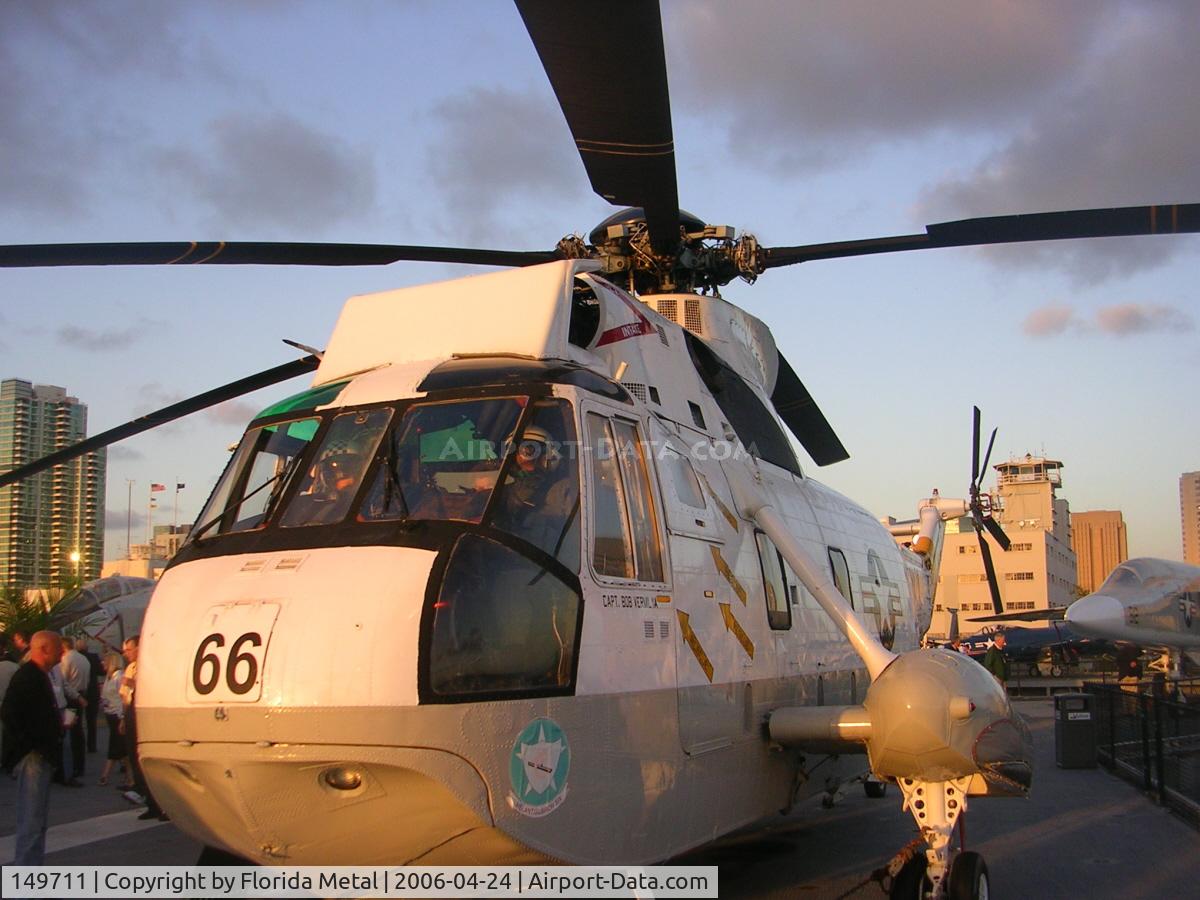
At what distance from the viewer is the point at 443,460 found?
17.6 ft

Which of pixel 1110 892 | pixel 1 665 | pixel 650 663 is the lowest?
pixel 1110 892

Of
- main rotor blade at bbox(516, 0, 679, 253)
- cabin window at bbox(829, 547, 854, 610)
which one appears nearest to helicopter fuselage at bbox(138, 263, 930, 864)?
main rotor blade at bbox(516, 0, 679, 253)

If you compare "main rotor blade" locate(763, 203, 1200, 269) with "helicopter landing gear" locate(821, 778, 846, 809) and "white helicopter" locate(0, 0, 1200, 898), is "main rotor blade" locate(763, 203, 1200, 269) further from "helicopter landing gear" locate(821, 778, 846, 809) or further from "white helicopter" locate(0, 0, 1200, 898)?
"helicopter landing gear" locate(821, 778, 846, 809)

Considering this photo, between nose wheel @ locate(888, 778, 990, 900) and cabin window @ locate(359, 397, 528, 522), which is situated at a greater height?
cabin window @ locate(359, 397, 528, 522)

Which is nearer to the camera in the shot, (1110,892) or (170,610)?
(170,610)

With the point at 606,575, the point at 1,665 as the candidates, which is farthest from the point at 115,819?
the point at 606,575

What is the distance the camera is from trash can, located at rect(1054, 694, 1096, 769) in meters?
15.4

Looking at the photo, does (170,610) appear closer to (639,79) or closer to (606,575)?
(606,575)

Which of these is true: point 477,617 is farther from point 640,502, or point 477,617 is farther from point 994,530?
point 994,530

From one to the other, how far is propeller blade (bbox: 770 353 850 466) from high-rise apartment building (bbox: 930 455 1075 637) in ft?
268

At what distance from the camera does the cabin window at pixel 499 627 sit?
4.48 m

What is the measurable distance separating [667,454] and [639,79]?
2.12 meters

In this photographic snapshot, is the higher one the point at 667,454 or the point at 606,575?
the point at 667,454

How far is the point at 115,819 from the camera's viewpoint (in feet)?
36.3
